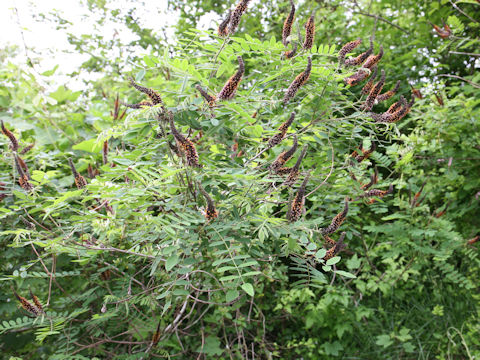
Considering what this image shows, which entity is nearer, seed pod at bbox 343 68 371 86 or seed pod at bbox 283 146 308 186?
seed pod at bbox 283 146 308 186

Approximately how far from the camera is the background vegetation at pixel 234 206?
152 centimetres

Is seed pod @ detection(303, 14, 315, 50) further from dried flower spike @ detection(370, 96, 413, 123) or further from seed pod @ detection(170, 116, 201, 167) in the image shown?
seed pod @ detection(170, 116, 201, 167)

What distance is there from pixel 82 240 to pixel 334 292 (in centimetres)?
222

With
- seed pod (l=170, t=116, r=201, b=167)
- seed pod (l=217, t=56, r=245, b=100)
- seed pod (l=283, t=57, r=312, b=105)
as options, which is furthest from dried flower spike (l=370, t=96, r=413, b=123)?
seed pod (l=170, t=116, r=201, b=167)

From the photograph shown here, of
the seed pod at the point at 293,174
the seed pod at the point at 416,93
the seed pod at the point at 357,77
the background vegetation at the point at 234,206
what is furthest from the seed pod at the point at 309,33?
the seed pod at the point at 416,93

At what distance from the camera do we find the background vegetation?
1.52 metres

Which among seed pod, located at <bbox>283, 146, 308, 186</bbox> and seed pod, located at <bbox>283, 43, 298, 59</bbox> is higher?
seed pod, located at <bbox>283, 43, 298, 59</bbox>

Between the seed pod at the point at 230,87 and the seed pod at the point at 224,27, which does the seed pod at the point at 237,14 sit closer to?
the seed pod at the point at 224,27

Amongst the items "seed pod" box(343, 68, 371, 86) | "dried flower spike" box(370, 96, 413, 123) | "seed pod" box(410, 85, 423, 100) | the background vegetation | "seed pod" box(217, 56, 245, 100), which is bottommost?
the background vegetation

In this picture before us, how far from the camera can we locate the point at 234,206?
4.91ft

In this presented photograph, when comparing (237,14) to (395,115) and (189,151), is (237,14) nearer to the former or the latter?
(189,151)

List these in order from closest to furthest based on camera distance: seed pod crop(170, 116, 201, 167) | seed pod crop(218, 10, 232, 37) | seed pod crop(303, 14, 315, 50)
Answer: seed pod crop(170, 116, 201, 167) < seed pod crop(218, 10, 232, 37) < seed pod crop(303, 14, 315, 50)

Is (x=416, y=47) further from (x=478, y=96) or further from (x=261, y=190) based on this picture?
(x=261, y=190)

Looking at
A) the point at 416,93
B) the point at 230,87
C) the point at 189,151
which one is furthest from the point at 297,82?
the point at 416,93
